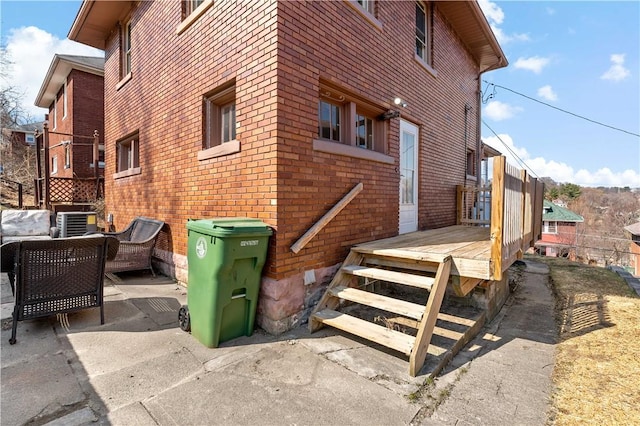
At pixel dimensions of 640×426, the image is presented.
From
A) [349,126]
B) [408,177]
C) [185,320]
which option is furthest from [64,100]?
[408,177]

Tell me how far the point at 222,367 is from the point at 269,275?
3.50 ft

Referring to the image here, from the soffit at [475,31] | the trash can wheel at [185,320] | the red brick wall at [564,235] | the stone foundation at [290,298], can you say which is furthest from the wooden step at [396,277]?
the red brick wall at [564,235]

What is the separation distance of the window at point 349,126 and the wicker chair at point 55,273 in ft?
9.64

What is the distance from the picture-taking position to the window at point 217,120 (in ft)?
15.1

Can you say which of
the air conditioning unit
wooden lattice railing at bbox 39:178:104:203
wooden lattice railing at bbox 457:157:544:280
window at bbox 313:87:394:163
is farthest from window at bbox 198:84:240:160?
wooden lattice railing at bbox 39:178:104:203

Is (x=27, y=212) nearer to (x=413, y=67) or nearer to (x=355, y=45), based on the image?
(x=355, y=45)

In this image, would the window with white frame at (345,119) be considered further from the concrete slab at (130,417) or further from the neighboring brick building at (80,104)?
the neighboring brick building at (80,104)

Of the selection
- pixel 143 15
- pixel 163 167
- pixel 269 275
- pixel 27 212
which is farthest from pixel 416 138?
pixel 27 212

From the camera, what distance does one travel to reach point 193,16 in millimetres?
4809

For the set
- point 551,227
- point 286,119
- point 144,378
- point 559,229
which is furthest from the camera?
point 551,227

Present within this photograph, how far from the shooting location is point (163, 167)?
5.82m

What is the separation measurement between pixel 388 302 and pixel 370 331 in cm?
38

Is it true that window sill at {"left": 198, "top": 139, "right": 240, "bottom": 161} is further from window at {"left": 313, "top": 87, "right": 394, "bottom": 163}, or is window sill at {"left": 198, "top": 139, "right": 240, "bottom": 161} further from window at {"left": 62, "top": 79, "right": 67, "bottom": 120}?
window at {"left": 62, "top": 79, "right": 67, "bottom": 120}

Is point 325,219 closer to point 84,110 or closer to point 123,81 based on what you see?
point 123,81
